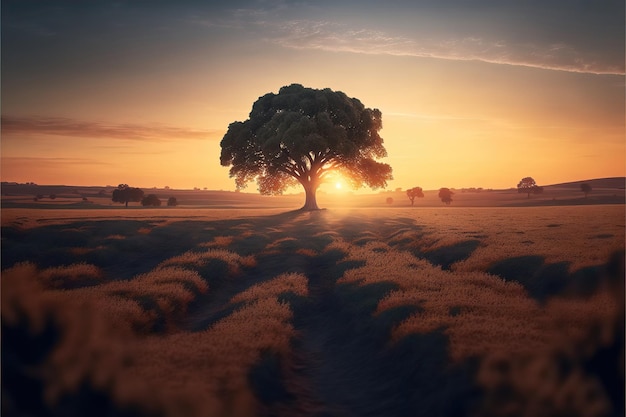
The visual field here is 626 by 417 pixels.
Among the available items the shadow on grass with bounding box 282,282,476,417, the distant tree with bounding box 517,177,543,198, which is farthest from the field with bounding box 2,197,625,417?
the distant tree with bounding box 517,177,543,198

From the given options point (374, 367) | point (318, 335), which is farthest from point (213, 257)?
point (374, 367)

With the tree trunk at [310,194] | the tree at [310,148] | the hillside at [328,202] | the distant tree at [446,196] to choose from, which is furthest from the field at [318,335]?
the distant tree at [446,196]

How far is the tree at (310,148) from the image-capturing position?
58.1 meters

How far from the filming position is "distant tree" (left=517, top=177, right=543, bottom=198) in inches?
5980

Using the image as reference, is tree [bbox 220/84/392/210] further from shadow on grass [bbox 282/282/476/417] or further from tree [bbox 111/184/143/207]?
shadow on grass [bbox 282/282/476/417]

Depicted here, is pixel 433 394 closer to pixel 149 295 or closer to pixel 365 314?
pixel 365 314

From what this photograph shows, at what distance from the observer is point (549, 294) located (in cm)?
1853

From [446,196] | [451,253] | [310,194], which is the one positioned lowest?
[451,253]

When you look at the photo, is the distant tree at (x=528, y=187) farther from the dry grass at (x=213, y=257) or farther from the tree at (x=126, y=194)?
the dry grass at (x=213, y=257)

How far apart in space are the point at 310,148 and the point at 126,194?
5037 cm

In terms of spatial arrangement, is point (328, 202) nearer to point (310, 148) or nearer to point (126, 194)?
point (126, 194)

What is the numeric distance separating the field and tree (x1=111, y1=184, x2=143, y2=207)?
6339 centimetres

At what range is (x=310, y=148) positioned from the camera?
184 ft

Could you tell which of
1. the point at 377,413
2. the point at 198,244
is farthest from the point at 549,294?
the point at 198,244
